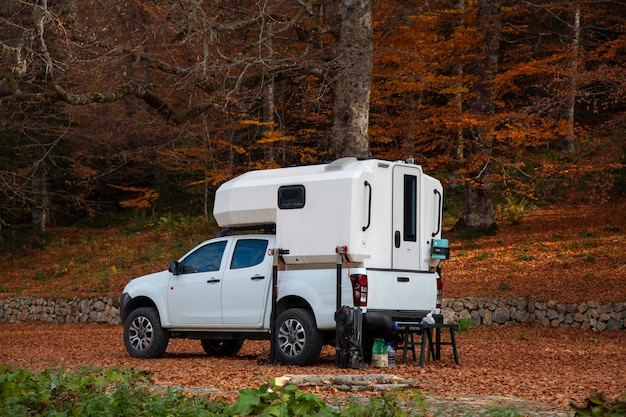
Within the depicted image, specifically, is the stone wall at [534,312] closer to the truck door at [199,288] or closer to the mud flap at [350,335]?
the truck door at [199,288]

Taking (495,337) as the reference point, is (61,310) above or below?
below

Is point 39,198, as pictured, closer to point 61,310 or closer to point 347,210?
point 61,310

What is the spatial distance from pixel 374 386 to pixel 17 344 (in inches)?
416

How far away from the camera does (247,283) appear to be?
1283cm

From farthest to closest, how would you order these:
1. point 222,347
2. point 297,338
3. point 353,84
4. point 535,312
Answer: point 353,84 → point 535,312 → point 222,347 → point 297,338

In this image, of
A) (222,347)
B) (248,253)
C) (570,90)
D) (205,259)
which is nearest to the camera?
(248,253)

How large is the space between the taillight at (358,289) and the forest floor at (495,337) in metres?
0.88

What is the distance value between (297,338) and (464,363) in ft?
7.51

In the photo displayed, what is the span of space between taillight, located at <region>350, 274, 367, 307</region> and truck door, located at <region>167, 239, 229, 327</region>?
237 centimetres

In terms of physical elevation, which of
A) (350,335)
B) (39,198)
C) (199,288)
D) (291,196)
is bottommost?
(350,335)

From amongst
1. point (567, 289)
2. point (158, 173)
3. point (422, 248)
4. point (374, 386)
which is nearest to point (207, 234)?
point (158, 173)

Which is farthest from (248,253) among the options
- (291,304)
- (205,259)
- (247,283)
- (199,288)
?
(291,304)

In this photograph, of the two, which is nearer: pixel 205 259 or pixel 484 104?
pixel 205 259

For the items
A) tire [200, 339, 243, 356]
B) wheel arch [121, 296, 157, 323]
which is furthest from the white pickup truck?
tire [200, 339, 243, 356]
